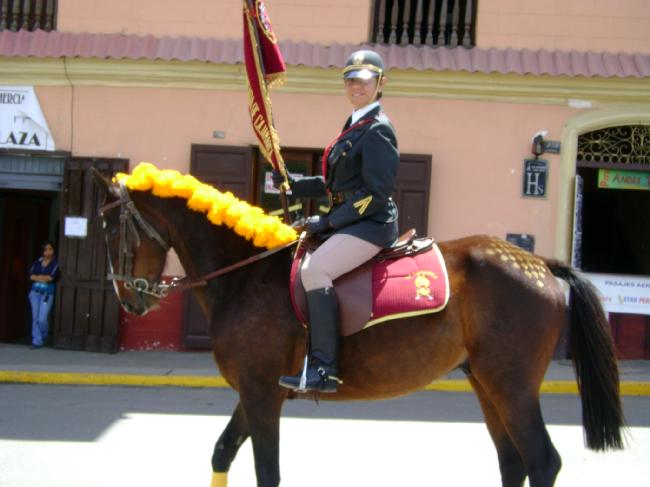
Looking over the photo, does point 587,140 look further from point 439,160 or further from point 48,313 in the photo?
point 48,313

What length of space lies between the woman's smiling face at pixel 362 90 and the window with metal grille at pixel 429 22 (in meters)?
6.69

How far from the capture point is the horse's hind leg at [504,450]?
437cm

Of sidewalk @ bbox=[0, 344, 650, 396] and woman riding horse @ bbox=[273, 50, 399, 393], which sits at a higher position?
woman riding horse @ bbox=[273, 50, 399, 393]

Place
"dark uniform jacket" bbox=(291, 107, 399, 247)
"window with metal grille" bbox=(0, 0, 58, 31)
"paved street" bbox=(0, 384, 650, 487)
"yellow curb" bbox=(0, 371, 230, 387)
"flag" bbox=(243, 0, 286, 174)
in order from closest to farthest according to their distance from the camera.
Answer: "dark uniform jacket" bbox=(291, 107, 399, 247) → "flag" bbox=(243, 0, 286, 174) → "paved street" bbox=(0, 384, 650, 487) → "yellow curb" bbox=(0, 371, 230, 387) → "window with metal grille" bbox=(0, 0, 58, 31)

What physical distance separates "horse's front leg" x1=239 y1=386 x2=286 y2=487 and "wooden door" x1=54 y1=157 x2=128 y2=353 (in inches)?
271

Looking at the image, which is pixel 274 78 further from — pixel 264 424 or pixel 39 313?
pixel 39 313

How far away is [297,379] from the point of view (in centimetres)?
389

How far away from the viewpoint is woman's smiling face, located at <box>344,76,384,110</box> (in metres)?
4.11

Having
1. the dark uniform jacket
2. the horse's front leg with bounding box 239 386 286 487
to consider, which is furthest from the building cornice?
the horse's front leg with bounding box 239 386 286 487

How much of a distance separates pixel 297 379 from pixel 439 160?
7.03m

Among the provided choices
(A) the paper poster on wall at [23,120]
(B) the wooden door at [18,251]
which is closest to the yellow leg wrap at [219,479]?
(A) the paper poster on wall at [23,120]

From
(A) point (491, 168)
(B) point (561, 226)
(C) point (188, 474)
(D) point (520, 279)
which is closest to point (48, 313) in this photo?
(C) point (188, 474)

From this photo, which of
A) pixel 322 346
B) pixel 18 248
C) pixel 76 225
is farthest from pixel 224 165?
pixel 322 346

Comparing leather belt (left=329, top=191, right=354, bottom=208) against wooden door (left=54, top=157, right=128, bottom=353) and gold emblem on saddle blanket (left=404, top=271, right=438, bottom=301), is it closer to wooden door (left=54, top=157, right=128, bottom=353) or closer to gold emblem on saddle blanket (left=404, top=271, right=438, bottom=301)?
gold emblem on saddle blanket (left=404, top=271, right=438, bottom=301)
